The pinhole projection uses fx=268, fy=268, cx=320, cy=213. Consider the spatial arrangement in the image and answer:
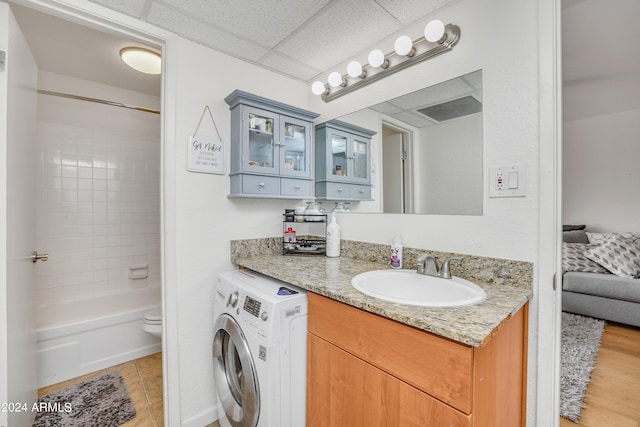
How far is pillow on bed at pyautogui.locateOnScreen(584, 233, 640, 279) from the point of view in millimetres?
2570

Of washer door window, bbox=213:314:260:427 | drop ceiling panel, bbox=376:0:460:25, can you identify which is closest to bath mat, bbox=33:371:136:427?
washer door window, bbox=213:314:260:427

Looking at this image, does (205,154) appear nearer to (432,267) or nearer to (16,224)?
(16,224)

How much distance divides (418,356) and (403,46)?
1.35 metres

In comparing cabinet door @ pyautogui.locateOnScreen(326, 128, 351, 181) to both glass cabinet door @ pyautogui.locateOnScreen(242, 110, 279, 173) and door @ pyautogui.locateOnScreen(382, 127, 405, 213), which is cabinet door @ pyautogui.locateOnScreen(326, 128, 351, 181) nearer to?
door @ pyautogui.locateOnScreen(382, 127, 405, 213)

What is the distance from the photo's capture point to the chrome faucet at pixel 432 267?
1138 mm

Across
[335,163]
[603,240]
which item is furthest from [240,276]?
[603,240]

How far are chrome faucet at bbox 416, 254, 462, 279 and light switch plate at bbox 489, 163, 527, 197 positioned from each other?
33 cm

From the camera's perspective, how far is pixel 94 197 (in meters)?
2.30

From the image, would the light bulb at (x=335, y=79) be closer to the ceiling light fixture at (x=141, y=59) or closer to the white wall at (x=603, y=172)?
the ceiling light fixture at (x=141, y=59)

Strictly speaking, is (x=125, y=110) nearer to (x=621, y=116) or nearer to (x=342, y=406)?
→ (x=342, y=406)

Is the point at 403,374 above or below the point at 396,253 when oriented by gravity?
below

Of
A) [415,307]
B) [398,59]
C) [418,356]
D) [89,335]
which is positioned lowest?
[89,335]

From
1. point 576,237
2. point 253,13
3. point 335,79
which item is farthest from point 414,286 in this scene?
point 576,237

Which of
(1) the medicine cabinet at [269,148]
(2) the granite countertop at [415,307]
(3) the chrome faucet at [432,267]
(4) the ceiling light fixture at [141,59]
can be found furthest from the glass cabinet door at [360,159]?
(4) the ceiling light fixture at [141,59]
